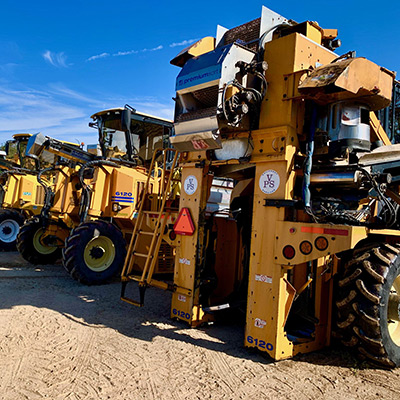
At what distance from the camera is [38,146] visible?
8.72 m

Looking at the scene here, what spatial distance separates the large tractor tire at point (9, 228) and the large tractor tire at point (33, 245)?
11.4ft

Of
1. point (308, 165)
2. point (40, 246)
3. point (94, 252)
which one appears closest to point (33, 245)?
point (40, 246)

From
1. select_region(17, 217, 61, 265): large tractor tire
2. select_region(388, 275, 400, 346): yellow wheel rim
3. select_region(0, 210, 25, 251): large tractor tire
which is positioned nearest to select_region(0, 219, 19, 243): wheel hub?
select_region(0, 210, 25, 251): large tractor tire

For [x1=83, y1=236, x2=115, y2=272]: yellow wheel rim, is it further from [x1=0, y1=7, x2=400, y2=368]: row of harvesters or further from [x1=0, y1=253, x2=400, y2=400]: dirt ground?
[x1=0, y1=7, x2=400, y2=368]: row of harvesters

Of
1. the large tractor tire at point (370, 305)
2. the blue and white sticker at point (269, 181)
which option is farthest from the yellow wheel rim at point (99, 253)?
the large tractor tire at point (370, 305)

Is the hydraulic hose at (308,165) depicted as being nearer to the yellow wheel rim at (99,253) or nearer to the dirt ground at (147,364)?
the dirt ground at (147,364)

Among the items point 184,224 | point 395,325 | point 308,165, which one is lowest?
point 395,325

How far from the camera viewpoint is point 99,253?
25.7 ft

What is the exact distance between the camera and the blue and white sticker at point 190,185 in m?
5.38

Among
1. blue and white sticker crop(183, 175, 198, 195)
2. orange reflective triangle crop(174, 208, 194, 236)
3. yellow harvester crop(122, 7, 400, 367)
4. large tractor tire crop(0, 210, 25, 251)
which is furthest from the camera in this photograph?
large tractor tire crop(0, 210, 25, 251)

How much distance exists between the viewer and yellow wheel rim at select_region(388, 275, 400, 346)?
4363 millimetres

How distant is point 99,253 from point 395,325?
17.3 feet

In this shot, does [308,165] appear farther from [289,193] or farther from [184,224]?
[184,224]

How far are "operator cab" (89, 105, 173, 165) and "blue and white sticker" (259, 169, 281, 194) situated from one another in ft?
18.6
